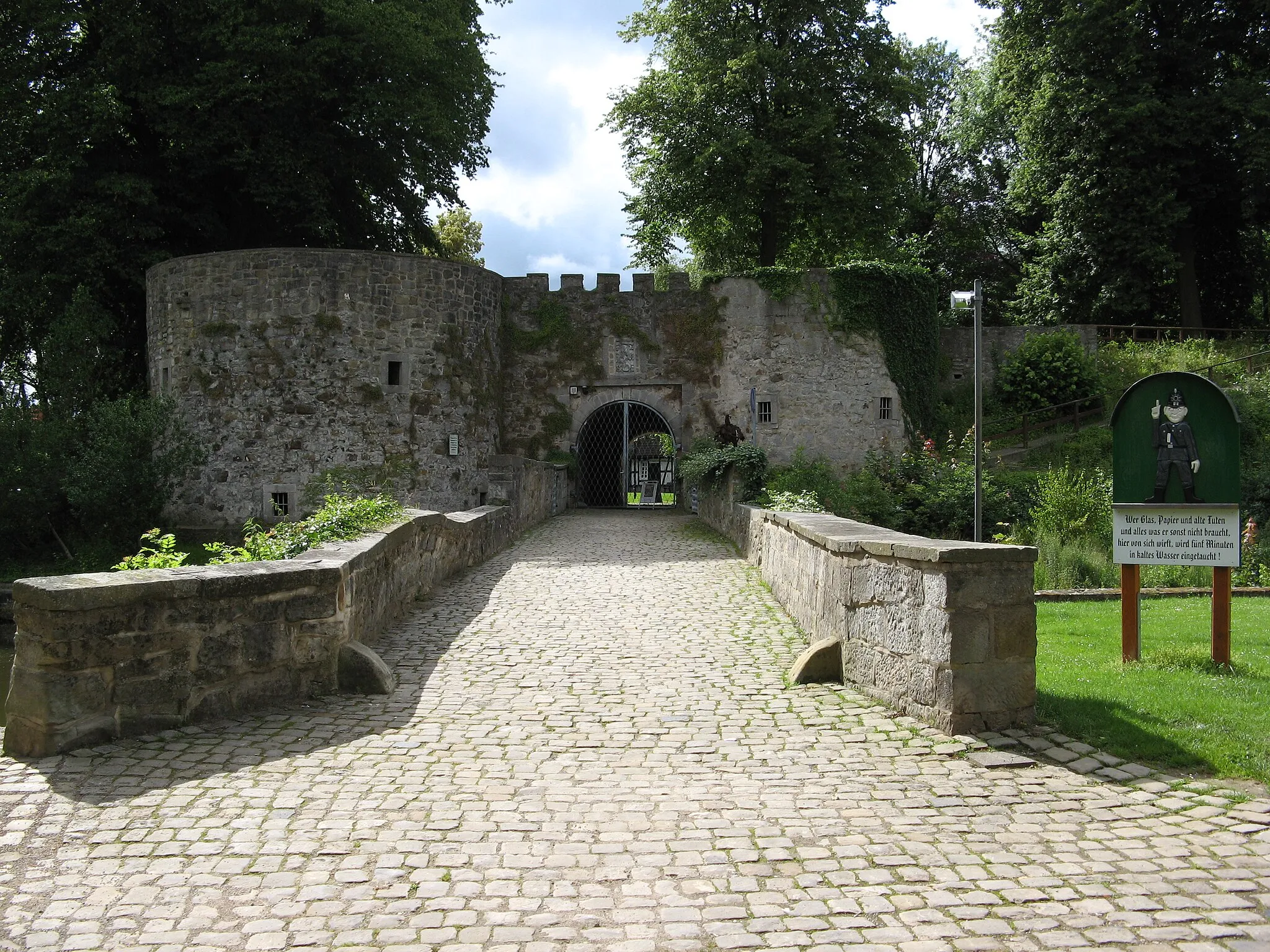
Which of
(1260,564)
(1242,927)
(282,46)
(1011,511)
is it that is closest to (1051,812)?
(1242,927)

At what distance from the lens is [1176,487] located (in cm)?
649

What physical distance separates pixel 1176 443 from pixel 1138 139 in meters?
22.2

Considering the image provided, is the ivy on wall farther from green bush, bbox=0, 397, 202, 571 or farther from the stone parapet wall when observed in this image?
the stone parapet wall

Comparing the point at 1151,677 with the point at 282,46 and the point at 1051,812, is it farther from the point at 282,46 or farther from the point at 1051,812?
the point at 282,46

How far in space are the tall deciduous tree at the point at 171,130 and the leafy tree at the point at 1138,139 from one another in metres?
15.8

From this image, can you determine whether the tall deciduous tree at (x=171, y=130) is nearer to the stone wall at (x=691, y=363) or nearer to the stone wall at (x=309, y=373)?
the stone wall at (x=309, y=373)

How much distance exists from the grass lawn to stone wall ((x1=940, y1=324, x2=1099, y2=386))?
16.6 m

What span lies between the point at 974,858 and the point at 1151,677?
3240 mm

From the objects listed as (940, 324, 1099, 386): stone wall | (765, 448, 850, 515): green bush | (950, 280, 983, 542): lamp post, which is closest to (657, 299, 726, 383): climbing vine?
(765, 448, 850, 515): green bush

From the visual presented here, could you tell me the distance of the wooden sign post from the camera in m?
6.34

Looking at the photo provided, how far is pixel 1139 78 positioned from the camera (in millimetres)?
25141

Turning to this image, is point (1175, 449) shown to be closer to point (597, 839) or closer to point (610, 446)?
point (597, 839)

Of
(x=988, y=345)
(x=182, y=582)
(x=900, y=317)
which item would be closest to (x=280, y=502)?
(x=900, y=317)

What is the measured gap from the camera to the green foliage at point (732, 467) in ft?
48.1
